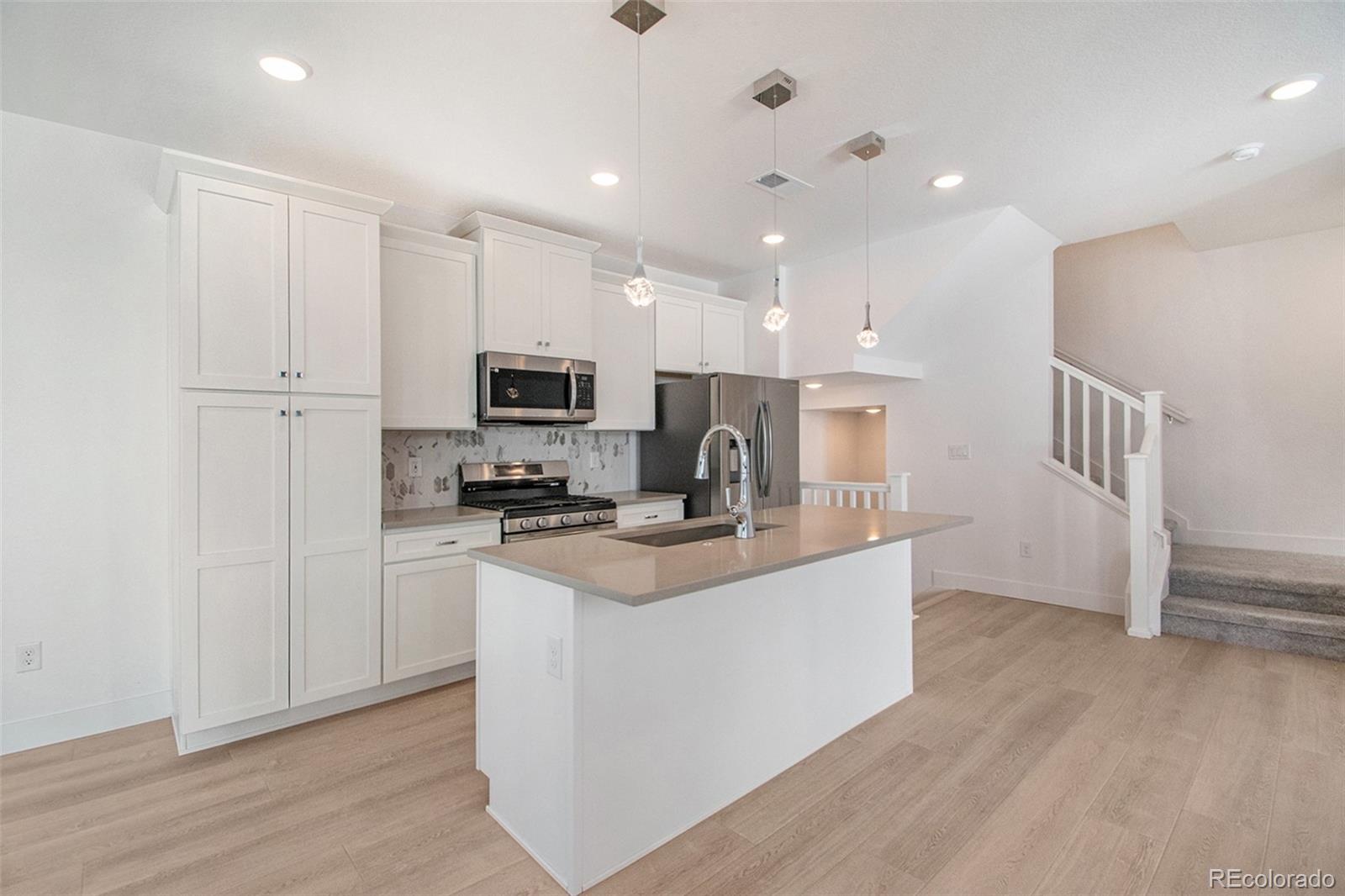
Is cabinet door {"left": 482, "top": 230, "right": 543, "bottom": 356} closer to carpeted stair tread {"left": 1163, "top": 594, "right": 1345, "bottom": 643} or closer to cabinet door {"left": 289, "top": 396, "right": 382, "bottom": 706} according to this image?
cabinet door {"left": 289, "top": 396, "right": 382, "bottom": 706}

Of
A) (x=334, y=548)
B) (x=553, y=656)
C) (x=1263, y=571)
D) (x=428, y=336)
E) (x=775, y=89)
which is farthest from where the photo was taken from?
(x=1263, y=571)

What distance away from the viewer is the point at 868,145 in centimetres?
280

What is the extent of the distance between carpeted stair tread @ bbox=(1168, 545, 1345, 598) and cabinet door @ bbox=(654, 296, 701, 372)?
3522mm

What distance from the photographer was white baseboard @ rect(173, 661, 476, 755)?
2525mm

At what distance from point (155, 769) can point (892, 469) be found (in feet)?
16.6

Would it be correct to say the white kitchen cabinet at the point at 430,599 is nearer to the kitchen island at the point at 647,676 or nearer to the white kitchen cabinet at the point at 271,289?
the white kitchen cabinet at the point at 271,289

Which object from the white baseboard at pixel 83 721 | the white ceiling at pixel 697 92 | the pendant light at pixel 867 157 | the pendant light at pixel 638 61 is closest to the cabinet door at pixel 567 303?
the white ceiling at pixel 697 92

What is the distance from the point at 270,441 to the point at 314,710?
124cm

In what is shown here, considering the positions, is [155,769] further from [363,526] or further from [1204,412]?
[1204,412]

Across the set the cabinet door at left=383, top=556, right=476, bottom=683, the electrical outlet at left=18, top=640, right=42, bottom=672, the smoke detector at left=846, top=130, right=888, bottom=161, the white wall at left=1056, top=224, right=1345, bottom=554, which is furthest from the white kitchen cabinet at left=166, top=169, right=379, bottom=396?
the white wall at left=1056, top=224, right=1345, bottom=554

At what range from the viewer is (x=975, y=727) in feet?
8.48

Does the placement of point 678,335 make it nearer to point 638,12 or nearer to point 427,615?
point 427,615

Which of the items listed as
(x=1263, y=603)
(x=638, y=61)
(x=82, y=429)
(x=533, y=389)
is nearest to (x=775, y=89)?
(x=638, y=61)

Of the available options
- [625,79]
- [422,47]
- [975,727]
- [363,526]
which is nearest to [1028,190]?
[625,79]
